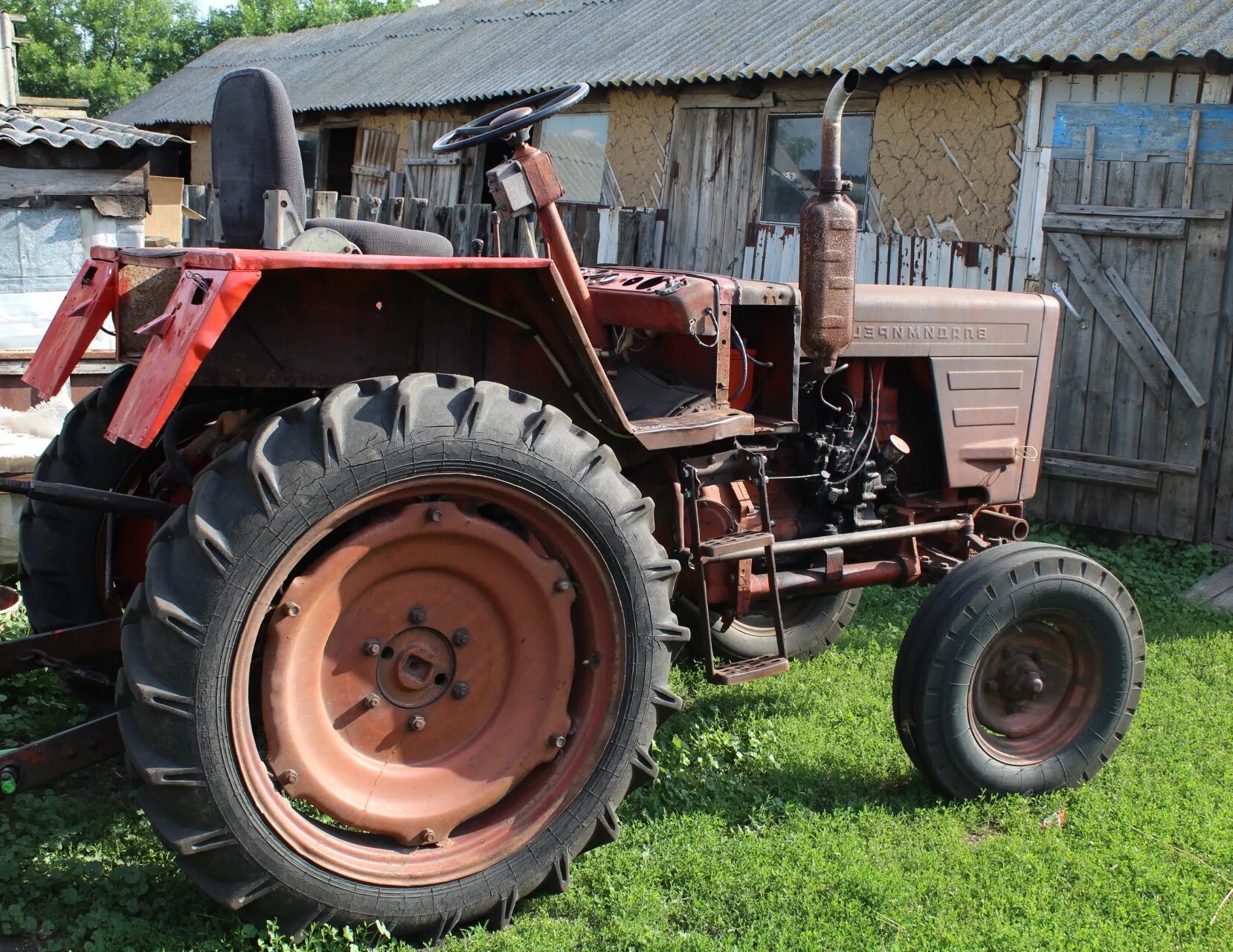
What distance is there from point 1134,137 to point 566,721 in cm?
557

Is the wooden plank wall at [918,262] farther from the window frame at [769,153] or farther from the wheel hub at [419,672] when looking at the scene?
the wheel hub at [419,672]

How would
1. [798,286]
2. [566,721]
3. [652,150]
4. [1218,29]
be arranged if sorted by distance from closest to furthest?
[566,721], [798,286], [1218,29], [652,150]

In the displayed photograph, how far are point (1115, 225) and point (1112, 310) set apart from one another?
494 millimetres

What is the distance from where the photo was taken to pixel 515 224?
9.75 meters

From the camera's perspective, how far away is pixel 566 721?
2982 millimetres

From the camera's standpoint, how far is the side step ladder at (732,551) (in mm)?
3529

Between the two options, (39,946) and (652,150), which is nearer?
(39,946)

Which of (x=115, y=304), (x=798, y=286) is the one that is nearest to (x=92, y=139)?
(x=115, y=304)

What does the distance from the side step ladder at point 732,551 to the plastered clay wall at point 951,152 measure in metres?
4.56

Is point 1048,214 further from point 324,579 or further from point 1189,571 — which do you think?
point 324,579

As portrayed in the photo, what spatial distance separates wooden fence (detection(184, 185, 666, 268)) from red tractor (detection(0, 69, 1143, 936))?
568cm

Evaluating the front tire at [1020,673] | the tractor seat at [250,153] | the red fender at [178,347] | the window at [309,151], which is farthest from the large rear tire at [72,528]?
the window at [309,151]

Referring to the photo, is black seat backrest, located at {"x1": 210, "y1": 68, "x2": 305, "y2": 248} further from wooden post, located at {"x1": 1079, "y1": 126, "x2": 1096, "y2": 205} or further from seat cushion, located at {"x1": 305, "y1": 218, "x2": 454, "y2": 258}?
wooden post, located at {"x1": 1079, "y1": 126, "x2": 1096, "y2": 205}

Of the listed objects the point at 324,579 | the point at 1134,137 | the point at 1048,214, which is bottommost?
the point at 324,579
